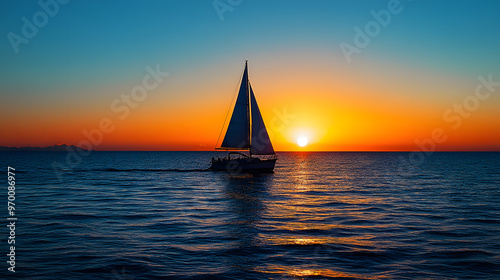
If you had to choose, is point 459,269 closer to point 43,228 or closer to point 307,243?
point 307,243

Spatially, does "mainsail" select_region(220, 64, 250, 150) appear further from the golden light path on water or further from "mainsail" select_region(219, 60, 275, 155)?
the golden light path on water

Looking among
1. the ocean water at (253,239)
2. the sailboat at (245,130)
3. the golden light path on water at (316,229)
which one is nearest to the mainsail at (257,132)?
the sailboat at (245,130)

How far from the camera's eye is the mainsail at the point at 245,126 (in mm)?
67375

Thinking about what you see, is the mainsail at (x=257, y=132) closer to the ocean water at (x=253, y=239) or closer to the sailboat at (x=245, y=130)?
the sailboat at (x=245, y=130)

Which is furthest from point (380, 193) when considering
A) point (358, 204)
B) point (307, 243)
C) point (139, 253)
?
point (139, 253)

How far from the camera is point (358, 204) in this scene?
36406mm

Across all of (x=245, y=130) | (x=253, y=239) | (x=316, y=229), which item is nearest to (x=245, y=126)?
(x=245, y=130)

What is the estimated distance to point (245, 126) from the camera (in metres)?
67.9

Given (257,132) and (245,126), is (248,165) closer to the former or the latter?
(257,132)

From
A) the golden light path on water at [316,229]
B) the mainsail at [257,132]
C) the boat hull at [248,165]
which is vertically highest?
the mainsail at [257,132]

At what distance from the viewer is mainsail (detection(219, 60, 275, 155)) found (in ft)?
221

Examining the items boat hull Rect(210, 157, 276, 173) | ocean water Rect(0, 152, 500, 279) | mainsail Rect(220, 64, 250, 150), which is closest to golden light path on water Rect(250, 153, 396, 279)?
ocean water Rect(0, 152, 500, 279)

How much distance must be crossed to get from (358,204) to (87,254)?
26.6 metres

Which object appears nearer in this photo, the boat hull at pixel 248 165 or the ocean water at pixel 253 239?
the ocean water at pixel 253 239
